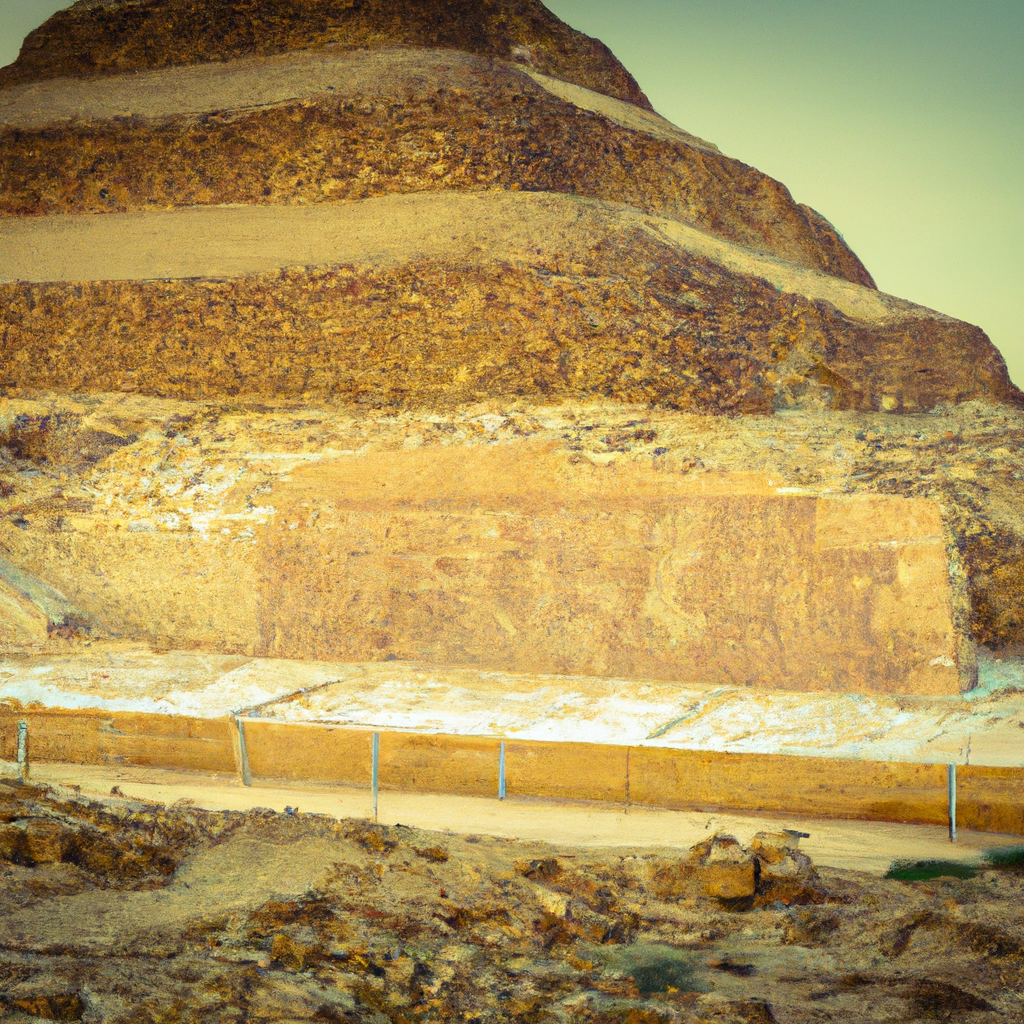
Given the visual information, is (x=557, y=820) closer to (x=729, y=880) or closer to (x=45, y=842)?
(x=729, y=880)

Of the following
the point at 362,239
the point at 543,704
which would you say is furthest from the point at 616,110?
the point at 543,704

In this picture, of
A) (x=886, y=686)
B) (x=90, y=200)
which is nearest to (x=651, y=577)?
(x=886, y=686)

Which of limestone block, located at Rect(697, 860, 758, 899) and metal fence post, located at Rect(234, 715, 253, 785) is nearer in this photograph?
limestone block, located at Rect(697, 860, 758, 899)

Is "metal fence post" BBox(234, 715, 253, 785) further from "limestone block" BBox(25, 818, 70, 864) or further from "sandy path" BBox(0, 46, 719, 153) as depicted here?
"sandy path" BBox(0, 46, 719, 153)

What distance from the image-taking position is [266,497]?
15.3 ft

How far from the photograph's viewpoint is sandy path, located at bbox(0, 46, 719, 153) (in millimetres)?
5359

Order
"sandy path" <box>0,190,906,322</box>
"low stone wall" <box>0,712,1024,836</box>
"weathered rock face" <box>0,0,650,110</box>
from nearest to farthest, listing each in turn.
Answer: "low stone wall" <box>0,712,1024,836</box>, "sandy path" <box>0,190,906,322</box>, "weathered rock face" <box>0,0,650,110</box>

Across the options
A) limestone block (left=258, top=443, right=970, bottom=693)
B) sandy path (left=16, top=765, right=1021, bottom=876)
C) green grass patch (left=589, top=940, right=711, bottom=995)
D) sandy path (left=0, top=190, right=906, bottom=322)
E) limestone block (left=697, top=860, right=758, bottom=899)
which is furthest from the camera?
sandy path (left=0, top=190, right=906, bottom=322)

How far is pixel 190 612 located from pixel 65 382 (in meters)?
1.42

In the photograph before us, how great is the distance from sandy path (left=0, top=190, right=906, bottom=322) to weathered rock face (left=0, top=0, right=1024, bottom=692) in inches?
0.8

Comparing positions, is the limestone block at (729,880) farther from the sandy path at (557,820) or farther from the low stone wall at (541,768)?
the low stone wall at (541,768)

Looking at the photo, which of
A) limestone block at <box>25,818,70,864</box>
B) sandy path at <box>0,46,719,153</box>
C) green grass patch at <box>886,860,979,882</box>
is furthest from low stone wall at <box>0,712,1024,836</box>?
sandy path at <box>0,46,719,153</box>

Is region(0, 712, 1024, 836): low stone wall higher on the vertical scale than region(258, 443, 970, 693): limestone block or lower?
lower

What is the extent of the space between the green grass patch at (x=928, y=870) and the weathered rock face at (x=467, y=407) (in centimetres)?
76
